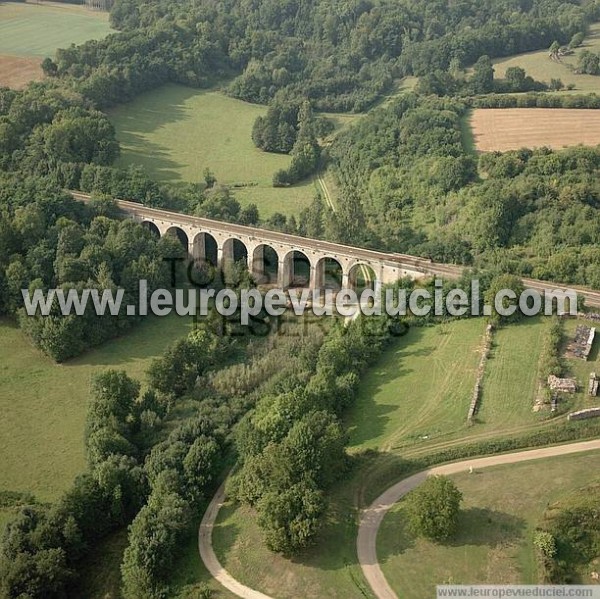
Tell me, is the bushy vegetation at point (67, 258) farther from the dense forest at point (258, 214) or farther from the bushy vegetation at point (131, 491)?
the bushy vegetation at point (131, 491)

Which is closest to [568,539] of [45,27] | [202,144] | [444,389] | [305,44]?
[444,389]

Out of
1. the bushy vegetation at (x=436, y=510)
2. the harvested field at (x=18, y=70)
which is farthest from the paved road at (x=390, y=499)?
the harvested field at (x=18, y=70)

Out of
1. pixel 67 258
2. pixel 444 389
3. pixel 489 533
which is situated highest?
pixel 67 258

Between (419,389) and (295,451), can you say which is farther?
(419,389)

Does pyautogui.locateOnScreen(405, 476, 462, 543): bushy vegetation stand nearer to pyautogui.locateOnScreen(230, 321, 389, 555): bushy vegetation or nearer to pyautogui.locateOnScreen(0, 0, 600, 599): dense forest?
pyautogui.locateOnScreen(230, 321, 389, 555): bushy vegetation

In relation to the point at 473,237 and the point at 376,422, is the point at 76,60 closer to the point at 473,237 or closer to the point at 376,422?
the point at 473,237

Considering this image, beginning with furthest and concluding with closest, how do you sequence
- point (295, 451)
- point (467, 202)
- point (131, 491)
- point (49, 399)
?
point (467, 202)
point (49, 399)
point (131, 491)
point (295, 451)

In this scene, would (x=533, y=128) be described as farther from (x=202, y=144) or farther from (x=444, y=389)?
(x=444, y=389)

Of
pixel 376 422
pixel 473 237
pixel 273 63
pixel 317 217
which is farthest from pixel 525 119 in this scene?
pixel 376 422
